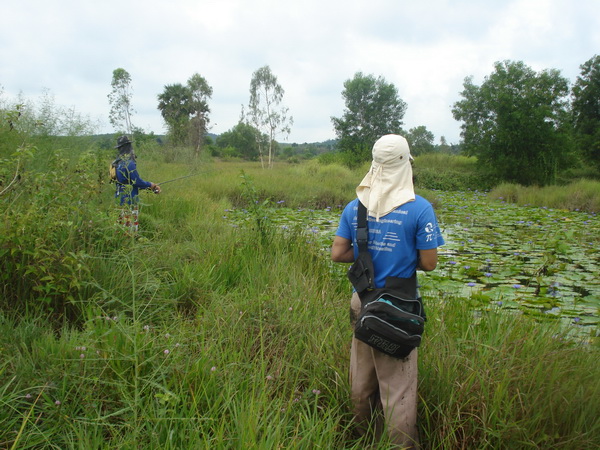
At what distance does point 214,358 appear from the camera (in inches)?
94.6

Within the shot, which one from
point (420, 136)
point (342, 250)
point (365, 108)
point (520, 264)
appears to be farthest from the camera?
point (420, 136)

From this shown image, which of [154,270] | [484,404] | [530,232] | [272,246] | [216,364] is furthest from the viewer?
[530,232]

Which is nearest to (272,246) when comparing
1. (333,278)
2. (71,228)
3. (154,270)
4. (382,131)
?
(333,278)

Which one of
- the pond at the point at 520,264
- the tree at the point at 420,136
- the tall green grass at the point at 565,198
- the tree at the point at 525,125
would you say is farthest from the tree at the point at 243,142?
the pond at the point at 520,264

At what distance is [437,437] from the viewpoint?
2.11 m

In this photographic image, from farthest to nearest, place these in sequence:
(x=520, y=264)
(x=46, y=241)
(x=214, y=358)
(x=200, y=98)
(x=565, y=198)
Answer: (x=200, y=98), (x=565, y=198), (x=520, y=264), (x=46, y=241), (x=214, y=358)

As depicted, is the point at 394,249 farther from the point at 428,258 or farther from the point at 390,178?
the point at 390,178

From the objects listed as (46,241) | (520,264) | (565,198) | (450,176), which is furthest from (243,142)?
(46,241)

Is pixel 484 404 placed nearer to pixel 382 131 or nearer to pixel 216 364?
pixel 216 364

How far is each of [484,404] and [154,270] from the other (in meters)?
2.70

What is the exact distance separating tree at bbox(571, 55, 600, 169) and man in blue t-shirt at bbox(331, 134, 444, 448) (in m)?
24.5

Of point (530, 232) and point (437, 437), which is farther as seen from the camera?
point (530, 232)

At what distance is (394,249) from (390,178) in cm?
35

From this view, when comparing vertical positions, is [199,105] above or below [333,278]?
above
